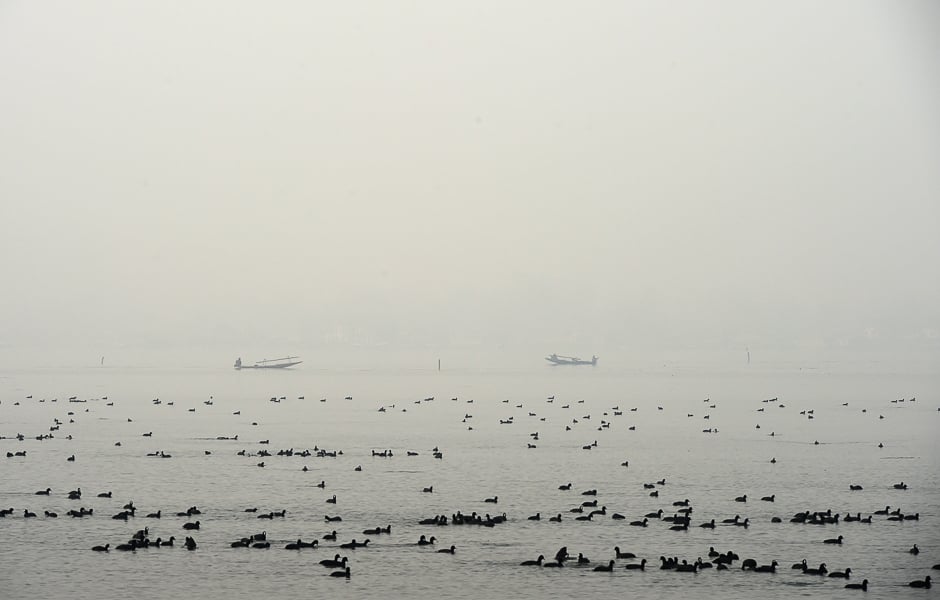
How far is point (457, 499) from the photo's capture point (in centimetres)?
6856

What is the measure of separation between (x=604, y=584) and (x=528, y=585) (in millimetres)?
3254

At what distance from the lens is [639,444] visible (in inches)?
4254

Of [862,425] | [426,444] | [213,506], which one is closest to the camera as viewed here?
[213,506]

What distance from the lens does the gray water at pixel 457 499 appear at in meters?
47.7

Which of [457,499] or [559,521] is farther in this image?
[457,499]

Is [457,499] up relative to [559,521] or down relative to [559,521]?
up

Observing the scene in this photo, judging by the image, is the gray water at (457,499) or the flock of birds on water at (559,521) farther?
the flock of birds on water at (559,521)

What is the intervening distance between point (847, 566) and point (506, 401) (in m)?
127

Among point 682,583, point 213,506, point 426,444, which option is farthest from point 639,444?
point 682,583

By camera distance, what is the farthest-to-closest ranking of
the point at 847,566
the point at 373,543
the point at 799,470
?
1. the point at 799,470
2. the point at 373,543
3. the point at 847,566

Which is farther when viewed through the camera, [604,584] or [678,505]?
[678,505]

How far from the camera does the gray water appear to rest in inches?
1879

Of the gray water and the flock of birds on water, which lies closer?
the gray water

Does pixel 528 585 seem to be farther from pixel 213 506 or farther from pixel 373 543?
pixel 213 506
